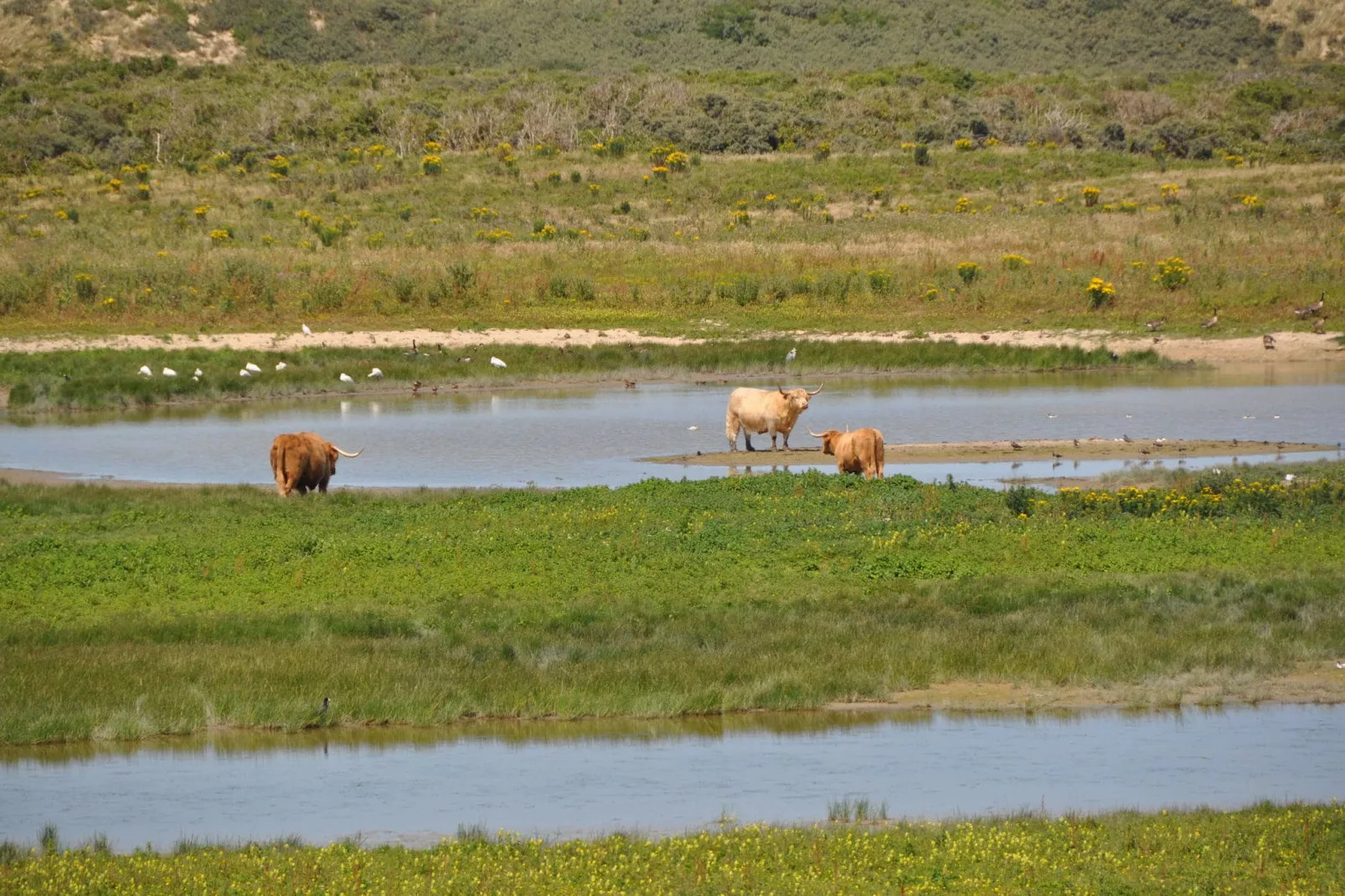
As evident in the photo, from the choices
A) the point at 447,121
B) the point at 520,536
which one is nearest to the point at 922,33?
the point at 447,121

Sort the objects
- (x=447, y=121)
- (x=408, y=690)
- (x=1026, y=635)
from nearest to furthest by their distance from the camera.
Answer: (x=408, y=690)
(x=1026, y=635)
(x=447, y=121)

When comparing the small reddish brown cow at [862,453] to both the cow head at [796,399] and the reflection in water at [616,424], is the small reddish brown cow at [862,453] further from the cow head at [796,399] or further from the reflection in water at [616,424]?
the cow head at [796,399]

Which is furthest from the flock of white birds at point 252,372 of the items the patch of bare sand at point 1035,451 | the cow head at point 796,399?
the cow head at point 796,399

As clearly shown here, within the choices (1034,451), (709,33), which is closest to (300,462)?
(1034,451)

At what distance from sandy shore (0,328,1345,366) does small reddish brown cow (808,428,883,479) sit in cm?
1855

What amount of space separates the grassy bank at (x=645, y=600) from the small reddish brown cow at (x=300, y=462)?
3.56 ft

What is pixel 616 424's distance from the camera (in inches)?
1335

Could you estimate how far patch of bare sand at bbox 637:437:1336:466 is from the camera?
27.4m

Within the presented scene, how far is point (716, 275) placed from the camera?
4947 centimetres

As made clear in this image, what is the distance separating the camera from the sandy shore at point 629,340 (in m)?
40.9

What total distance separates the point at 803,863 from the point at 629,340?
3455 cm

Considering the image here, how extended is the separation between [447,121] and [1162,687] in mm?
62924

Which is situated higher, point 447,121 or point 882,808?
point 447,121

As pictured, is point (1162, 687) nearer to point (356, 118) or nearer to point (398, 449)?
point (398, 449)
